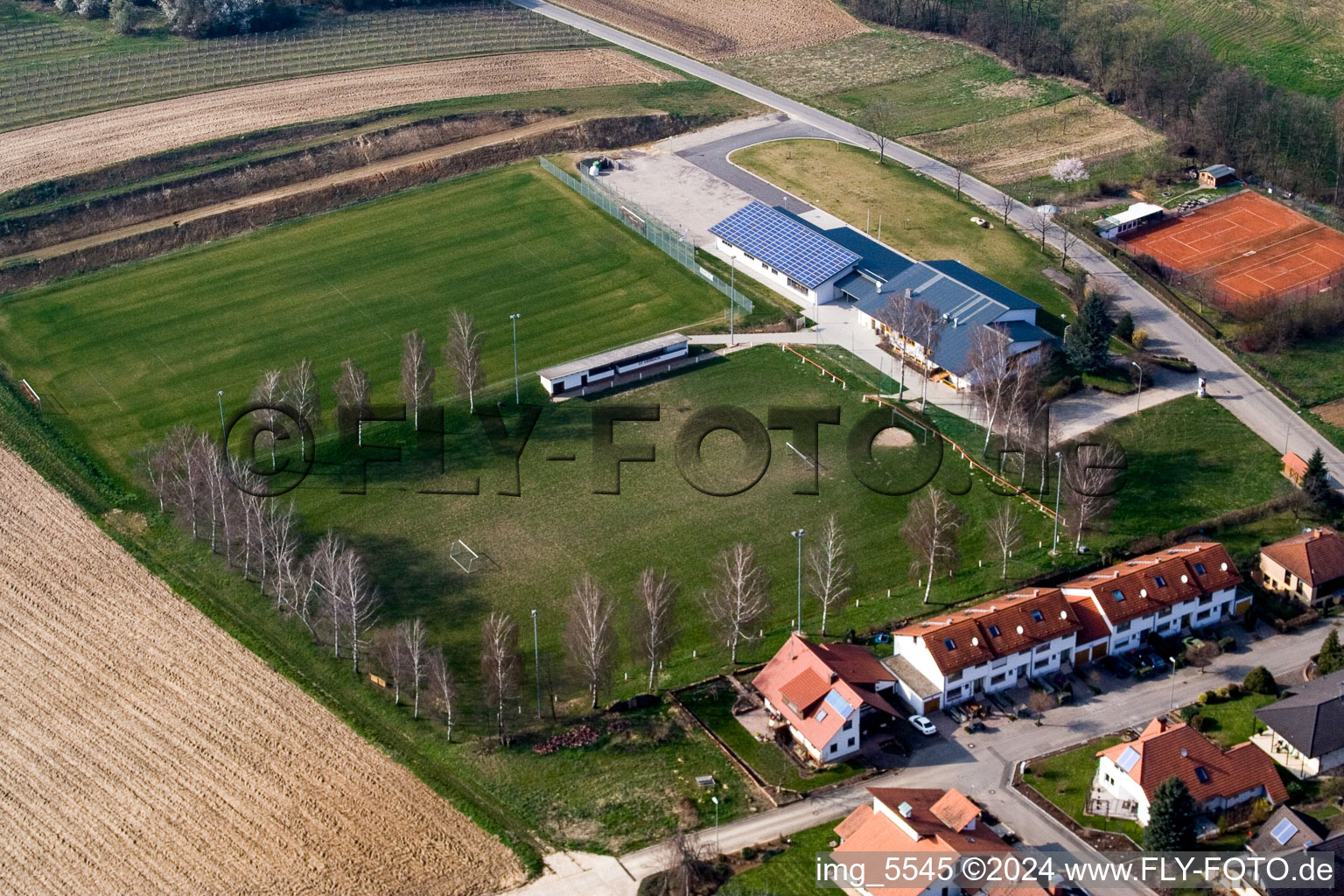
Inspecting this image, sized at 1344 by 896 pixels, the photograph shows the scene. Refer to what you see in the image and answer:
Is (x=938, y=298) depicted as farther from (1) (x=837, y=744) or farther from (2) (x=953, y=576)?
(1) (x=837, y=744)

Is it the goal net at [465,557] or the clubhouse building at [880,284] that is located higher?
the clubhouse building at [880,284]

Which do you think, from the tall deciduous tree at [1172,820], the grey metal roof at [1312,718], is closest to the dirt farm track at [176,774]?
the tall deciduous tree at [1172,820]

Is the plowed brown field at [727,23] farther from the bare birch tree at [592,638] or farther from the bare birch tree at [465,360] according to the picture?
the bare birch tree at [592,638]

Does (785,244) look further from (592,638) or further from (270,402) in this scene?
(592,638)

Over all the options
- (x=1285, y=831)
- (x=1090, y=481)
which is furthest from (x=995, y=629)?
(x=1285, y=831)

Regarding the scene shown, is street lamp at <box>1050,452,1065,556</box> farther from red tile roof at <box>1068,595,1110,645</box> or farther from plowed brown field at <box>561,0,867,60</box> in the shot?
plowed brown field at <box>561,0,867,60</box>

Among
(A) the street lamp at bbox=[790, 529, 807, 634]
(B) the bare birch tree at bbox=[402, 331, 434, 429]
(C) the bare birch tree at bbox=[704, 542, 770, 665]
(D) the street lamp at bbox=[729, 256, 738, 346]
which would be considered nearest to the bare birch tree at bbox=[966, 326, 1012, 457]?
(A) the street lamp at bbox=[790, 529, 807, 634]
